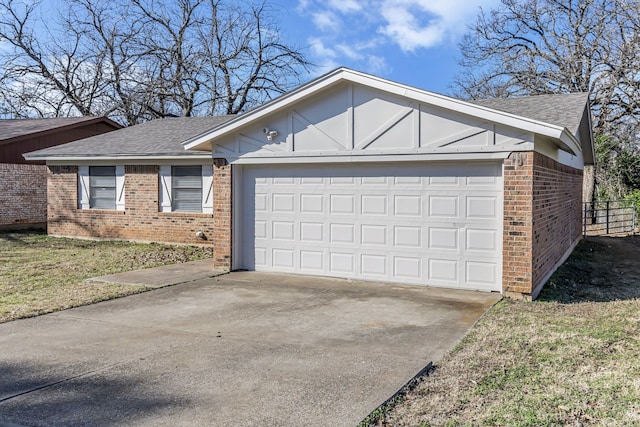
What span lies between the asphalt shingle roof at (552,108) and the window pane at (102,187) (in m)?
11.1

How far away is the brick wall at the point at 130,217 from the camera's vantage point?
15375mm

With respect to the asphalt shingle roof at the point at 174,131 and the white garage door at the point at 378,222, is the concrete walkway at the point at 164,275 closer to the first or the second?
the white garage door at the point at 378,222

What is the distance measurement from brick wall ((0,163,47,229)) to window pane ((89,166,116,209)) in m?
5.21

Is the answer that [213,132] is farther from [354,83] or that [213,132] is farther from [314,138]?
[354,83]

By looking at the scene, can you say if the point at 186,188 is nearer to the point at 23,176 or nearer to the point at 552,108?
the point at 23,176

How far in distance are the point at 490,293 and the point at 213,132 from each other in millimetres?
5818

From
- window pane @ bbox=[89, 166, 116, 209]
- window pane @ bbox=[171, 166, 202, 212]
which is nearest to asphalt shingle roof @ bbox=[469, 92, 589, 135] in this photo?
window pane @ bbox=[171, 166, 202, 212]

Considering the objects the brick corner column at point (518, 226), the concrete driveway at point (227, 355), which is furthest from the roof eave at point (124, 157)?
the brick corner column at point (518, 226)

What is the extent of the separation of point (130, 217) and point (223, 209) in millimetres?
6541

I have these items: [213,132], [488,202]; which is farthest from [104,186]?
[488,202]

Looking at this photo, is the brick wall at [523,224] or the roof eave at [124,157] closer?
the brick wall at [523,224]

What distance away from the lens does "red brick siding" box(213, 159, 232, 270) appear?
10.9 metres

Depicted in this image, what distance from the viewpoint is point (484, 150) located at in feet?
28.6

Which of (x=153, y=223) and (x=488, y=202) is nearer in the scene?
(x=488, y=202)
